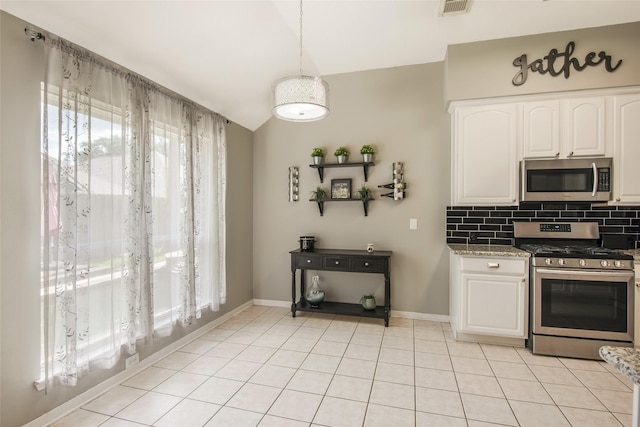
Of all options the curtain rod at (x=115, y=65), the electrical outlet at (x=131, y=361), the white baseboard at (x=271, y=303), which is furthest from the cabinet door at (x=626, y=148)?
the electrical outlet at (x=131, y=361)

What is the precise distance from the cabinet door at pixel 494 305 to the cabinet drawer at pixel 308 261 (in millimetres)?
1524

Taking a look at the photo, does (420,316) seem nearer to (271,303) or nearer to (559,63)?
(271,303)

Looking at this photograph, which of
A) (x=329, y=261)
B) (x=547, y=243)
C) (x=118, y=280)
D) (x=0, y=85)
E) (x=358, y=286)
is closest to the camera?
(x=0, y=85)

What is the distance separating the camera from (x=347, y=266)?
11.6ft

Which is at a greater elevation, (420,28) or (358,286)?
(420,28)

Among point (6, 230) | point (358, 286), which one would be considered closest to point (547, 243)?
point (358, 286)

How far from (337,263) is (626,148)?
9.67ft

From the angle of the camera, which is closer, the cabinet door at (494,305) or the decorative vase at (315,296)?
the cabinet door at (494,305)

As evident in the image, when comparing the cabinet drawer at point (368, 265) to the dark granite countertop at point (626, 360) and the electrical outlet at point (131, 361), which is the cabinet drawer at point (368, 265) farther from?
the dark granite countertop at point (626, 360)

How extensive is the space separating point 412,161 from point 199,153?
235 cm

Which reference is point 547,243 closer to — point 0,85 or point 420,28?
point 420,28

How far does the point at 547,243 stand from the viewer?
325cm

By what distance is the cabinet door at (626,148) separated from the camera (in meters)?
2.89

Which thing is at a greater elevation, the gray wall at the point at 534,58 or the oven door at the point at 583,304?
the gray wall at the point at 534,58
